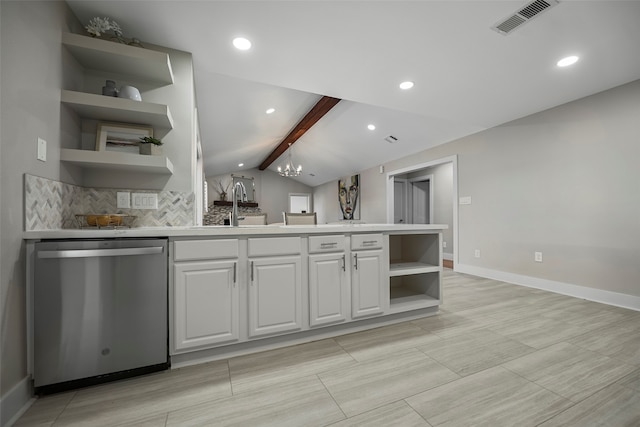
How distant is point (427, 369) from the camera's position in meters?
1.55

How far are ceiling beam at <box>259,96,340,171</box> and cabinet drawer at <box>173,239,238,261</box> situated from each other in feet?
10.6

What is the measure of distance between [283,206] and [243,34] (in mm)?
8507

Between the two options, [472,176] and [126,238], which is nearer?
[126,238]

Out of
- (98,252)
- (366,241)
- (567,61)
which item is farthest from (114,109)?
(567,61)

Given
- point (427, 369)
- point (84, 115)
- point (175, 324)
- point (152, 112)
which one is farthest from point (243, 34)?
point (427, 369)

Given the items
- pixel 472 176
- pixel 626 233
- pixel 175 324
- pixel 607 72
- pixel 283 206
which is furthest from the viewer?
pixel 283 206

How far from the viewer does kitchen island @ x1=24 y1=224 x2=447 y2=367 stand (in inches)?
60.7

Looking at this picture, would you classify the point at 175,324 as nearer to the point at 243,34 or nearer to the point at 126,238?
the point at 126,238

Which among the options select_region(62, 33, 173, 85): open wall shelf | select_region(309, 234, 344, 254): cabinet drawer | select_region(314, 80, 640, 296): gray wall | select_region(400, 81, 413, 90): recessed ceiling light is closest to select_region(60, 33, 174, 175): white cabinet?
select_region(62, 33, 173, 85): open wall shelf

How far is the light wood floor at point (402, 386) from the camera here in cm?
117

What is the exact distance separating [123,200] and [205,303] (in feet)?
3.70

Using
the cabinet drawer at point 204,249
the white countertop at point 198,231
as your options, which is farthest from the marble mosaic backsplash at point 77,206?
the cabinet drawer at point 204,249

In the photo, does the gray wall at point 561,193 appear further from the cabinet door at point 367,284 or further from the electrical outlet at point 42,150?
the electrical outlet at point 42,150

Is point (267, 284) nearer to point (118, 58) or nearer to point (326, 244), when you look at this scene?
point (326, 244)
